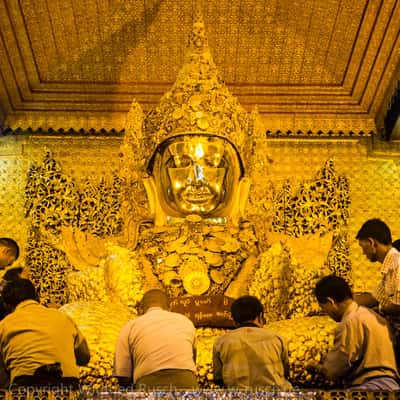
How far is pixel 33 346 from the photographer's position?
4.56 metres

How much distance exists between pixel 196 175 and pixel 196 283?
93 centimetres

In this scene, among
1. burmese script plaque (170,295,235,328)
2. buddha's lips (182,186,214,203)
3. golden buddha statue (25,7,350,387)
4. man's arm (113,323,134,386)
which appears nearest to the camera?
man's arm (113,323,134,386)

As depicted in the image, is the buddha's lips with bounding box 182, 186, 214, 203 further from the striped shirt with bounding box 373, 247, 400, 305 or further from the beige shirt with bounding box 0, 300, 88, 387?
the beige shirt with bounding box 0, 300, 88, 387

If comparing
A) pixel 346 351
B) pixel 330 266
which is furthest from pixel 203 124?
pixel 346 351

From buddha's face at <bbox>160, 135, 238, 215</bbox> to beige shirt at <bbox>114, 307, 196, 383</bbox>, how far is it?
8.90ft

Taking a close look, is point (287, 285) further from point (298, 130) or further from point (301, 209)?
point (298, 130)

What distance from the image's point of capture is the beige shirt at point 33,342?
456cm

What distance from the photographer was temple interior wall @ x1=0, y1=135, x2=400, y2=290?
8625 mm

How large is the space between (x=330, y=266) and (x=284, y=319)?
123 centimetres

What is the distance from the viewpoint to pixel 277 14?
333 inches

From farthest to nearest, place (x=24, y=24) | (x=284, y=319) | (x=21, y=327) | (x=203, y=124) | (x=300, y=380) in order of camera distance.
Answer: (x=24, y=24)
(x=203, y=124)
(x=284, y=319)
(x=300, y=380)
(x=21, y=327)

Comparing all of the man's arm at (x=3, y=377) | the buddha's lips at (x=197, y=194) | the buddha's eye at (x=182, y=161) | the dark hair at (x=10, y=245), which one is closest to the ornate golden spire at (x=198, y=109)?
the buddha's eye at (x=182, y=161)

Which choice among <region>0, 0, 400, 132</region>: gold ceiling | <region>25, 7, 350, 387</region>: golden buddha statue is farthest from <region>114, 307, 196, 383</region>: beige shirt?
<region>0, 0, 400, 132</region>: gold ceiling

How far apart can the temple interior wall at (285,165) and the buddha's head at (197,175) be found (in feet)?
3.10
